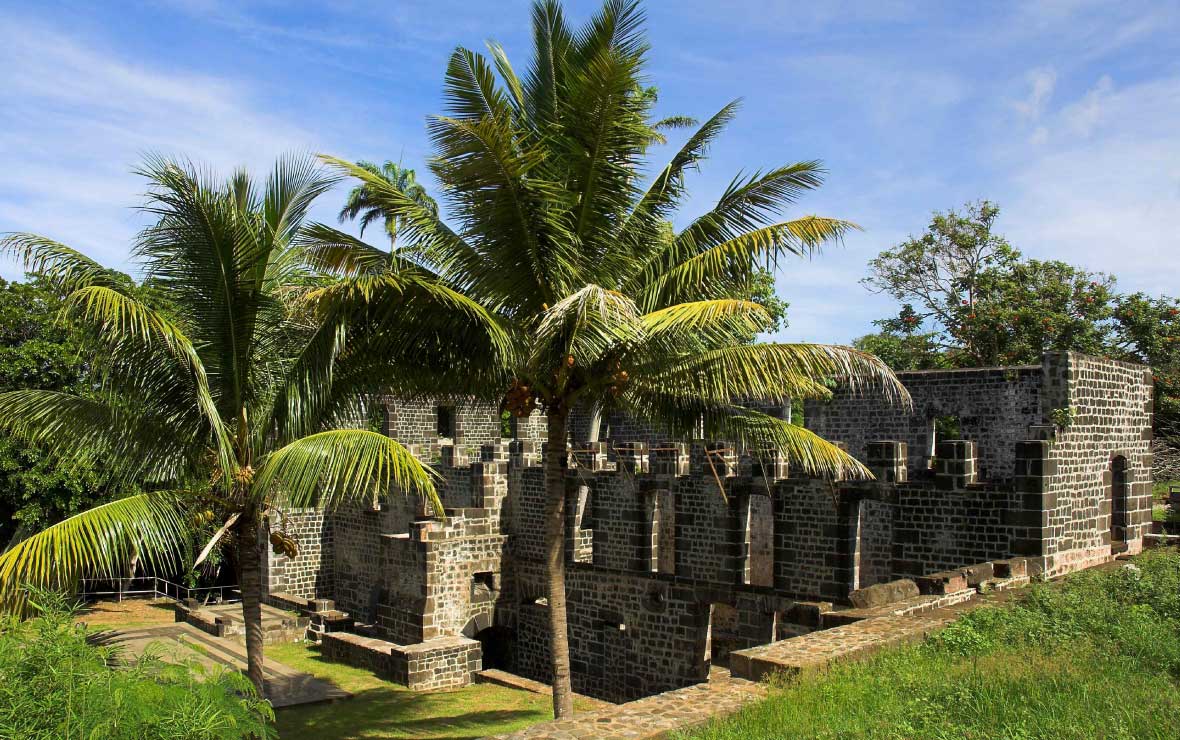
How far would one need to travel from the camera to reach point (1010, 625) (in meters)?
8.80

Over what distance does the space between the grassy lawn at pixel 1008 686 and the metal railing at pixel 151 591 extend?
68.0ft

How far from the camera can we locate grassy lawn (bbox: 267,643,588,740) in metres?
13.7

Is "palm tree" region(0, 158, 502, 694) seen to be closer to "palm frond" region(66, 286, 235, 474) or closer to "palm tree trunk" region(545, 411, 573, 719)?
"palm frond" region(66, 286, 235, 474)

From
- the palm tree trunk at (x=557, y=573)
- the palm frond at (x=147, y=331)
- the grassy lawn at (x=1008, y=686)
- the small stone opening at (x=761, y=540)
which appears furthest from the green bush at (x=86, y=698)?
the small stone opening at (x=761, y=540)

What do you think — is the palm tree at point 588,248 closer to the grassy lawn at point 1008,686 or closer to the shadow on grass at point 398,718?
the grassy lawn at point 1008,686

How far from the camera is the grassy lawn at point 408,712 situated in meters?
13.7

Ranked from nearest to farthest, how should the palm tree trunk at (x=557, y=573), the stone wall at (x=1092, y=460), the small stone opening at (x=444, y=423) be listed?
the palm tree trunk at (x=557, y=573)
the stone wall at (x=1092, y=460)
the small stone opening at (x=444, y=423)

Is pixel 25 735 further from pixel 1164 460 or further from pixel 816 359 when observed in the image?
pixel 1164 460

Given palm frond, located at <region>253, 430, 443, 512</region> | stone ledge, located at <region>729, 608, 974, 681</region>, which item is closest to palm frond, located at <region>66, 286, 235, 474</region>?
palm frond, located at <region>253, 430, 443, 512</region>

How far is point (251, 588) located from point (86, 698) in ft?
16.4

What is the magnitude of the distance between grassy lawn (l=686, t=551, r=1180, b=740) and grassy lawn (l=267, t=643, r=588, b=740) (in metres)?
6.67

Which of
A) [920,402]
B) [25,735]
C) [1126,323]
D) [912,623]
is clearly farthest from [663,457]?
[1126,323]

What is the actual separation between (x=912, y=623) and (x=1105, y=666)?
91.1 inches

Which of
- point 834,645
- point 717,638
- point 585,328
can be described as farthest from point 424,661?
point 834,645
